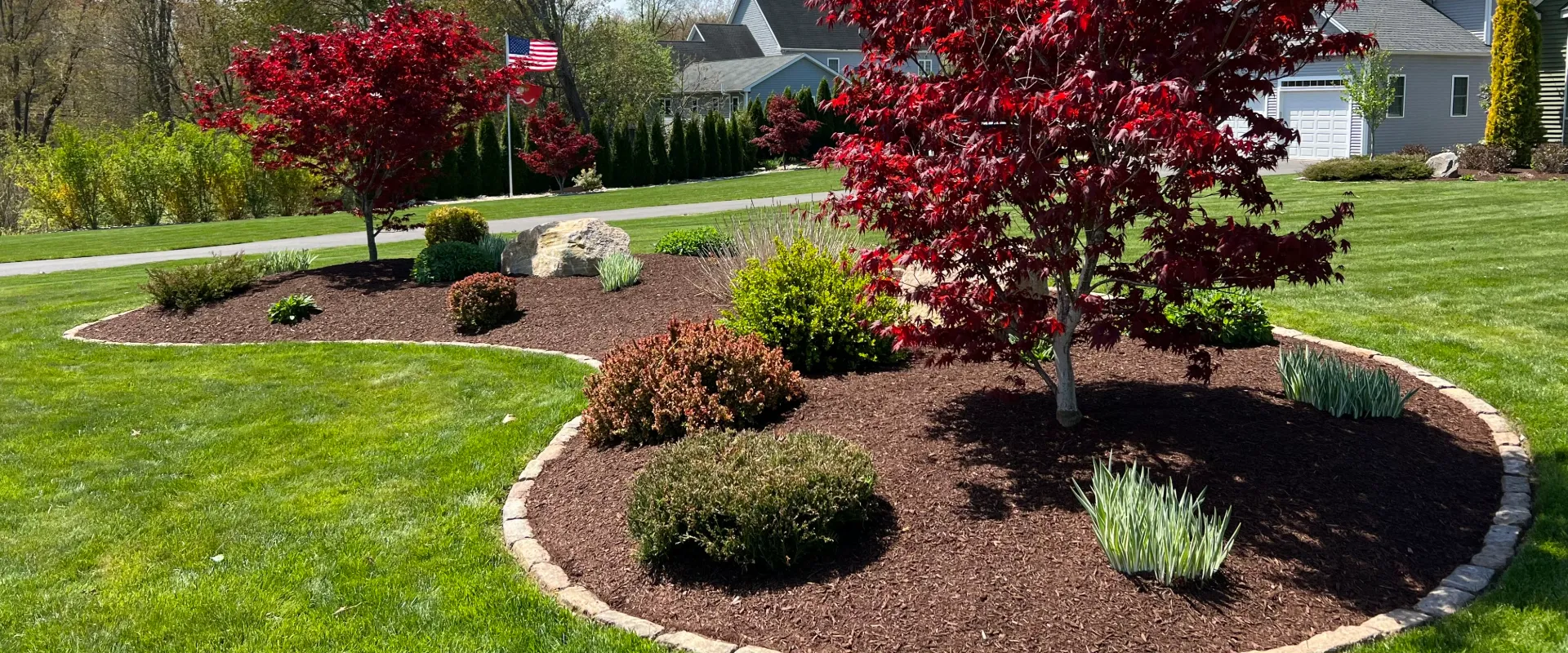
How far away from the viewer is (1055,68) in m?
4.34

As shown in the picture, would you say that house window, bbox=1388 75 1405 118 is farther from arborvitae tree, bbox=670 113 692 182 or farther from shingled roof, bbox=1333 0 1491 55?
arborvitae tree, bbox=670 113 692 182

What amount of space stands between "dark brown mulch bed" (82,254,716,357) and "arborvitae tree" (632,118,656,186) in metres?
23.0

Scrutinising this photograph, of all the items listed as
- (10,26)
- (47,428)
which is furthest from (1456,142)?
(10,26)

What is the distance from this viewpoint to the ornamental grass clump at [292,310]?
9.47m

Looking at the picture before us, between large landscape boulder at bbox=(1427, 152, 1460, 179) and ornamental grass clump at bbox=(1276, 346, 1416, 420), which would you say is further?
large landscape boulder at bbox=(1427, 152, 1460, 179)

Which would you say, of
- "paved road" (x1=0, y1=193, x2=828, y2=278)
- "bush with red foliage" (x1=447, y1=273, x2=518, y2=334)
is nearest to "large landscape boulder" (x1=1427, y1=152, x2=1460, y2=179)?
"paved road" (x1=0, y1=193, x2=828, y2=278)

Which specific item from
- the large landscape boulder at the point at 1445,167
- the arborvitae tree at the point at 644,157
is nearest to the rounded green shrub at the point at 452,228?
the large landscape boulder at the point at 1445,167

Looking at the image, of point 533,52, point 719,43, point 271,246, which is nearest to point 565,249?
point 271,246

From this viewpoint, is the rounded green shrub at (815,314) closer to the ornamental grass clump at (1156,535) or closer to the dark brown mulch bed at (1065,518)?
the dark brown mulch bed at (1065,518)

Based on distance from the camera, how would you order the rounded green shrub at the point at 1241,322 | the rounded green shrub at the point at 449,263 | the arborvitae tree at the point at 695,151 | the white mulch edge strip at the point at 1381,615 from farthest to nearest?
the arborvitae tree at the point at 695,151 < the rounded green shrub at the point at 449,263 < the rounded green shrub at the point at 1241,322 < the white mulch edge strip at the point at 1381,615

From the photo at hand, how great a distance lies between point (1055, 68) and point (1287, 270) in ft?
4.17

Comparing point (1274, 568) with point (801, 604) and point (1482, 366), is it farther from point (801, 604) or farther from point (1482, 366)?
point (1482, 366)

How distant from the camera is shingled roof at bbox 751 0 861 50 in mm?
53375

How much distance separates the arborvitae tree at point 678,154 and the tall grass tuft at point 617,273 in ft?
82.7
